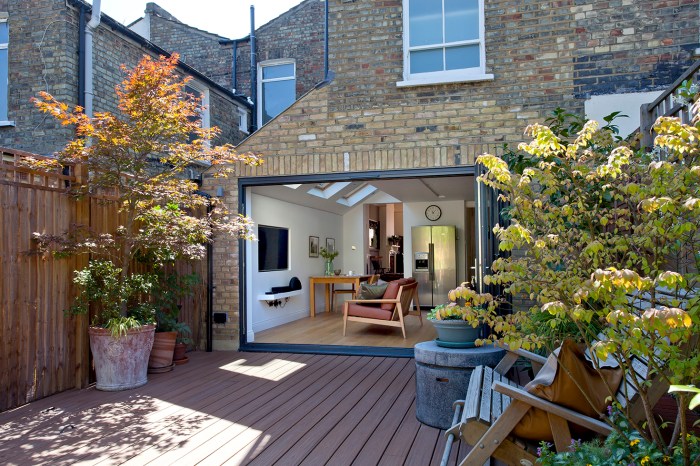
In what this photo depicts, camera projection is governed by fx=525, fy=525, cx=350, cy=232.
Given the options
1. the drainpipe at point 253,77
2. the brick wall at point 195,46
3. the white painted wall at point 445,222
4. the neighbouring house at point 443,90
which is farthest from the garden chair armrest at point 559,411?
the brick wall at point 195,46

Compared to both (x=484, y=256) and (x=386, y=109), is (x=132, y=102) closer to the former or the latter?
(x=386, y=109)

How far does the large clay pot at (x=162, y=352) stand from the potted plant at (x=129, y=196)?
0.44 metres

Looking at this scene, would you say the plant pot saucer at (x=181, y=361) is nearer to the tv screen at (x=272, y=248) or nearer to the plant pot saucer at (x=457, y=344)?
the tv screen at (x=272, y=248)

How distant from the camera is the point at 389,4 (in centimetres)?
619

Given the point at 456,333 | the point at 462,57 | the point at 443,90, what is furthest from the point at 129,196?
the point at 462,57

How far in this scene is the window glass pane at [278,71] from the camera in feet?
39.6

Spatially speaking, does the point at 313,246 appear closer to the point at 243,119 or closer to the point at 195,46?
the point at 243,119

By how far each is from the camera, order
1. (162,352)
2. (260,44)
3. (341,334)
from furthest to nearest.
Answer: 1. (260,44)
2. (341,334)
3. (162,352)

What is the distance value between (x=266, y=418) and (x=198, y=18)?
38.2ft

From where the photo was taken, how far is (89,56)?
7.42m

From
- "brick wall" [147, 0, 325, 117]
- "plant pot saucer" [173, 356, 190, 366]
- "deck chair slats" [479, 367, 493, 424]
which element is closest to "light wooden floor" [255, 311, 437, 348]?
"plant pot saucer" [173, 356, 190, 366]

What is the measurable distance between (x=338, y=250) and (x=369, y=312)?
501 centimetres

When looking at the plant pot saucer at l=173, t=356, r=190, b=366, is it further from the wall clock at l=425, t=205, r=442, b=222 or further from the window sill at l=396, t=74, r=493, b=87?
the wall clock at l=425, t=205, r=442, b=222

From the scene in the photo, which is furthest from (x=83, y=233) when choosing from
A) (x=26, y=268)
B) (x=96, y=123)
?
(x=96, y=123)
